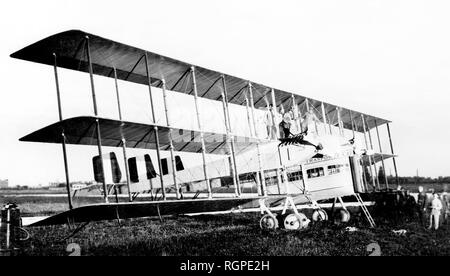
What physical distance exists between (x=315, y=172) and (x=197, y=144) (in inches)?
169

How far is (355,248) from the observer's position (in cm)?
776

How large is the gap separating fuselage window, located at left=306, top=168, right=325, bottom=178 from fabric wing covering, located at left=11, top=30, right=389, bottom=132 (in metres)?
3.21

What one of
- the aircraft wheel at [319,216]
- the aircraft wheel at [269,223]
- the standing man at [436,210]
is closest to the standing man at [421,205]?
the standing man at [436,210]

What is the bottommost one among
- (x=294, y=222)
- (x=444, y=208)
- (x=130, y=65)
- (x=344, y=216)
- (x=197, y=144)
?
(x=344, y=216)

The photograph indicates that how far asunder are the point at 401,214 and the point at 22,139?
12.4m

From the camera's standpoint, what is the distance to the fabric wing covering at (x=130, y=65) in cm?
760

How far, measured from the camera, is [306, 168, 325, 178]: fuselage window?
40.4ft

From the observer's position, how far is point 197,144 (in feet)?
42.1

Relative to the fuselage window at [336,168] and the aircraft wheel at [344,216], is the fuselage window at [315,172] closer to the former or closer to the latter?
the fuselage window at [336,168]

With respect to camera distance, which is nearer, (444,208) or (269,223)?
(269,223)

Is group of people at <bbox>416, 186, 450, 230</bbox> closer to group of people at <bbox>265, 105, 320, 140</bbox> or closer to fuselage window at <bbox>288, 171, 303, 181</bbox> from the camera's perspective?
fuselage window at <bbox>288, 171, 303, 181</bbox>

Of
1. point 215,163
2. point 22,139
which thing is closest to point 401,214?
point 215,163

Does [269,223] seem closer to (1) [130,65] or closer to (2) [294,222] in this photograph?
(2) [294,222]

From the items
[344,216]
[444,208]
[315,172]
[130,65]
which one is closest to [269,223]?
[315,172]
